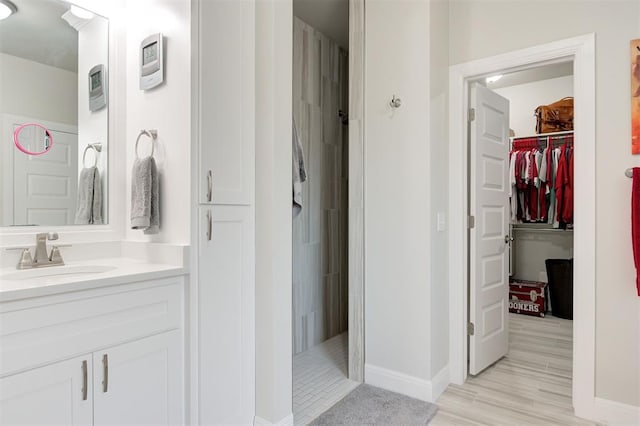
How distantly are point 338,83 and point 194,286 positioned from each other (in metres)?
2.69

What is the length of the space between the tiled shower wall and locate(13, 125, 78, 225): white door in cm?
169

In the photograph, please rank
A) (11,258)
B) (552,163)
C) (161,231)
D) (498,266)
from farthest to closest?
(552,163)
(498,266)
(161,231)
(11,258)

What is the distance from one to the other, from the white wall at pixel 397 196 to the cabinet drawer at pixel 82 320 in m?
1.41

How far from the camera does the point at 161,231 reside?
1.78m

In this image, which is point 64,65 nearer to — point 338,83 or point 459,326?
point 338,83

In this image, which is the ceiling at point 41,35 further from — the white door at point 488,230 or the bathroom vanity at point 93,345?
the white door at point 488,230

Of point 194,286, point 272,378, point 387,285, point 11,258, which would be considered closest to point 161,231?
point 194,286

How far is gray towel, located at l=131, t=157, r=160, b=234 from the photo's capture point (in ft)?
5.53

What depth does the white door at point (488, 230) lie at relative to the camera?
8.81 feet

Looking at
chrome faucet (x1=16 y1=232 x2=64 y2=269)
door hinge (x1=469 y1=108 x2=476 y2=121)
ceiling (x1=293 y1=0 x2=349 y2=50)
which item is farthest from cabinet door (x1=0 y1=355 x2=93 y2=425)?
ceiling (x1=293 y1=0 x2=349 y2=50)

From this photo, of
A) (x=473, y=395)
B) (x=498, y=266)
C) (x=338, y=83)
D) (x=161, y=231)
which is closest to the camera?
(x=161, y=231)

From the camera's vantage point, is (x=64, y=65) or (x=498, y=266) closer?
(x=64, y=65)

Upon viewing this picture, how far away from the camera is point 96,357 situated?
4.47ft

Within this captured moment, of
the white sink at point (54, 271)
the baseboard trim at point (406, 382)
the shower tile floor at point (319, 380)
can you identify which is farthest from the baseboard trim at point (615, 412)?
the white sink at point (54, 271)
